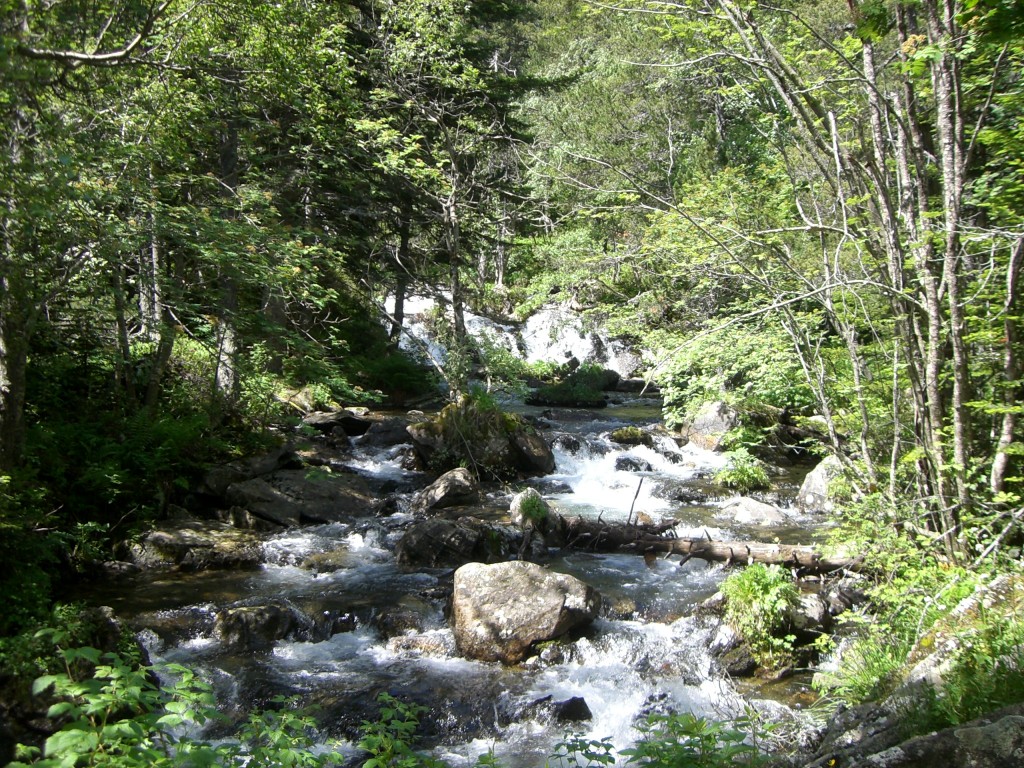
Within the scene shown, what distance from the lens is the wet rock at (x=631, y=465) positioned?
48.0 feet

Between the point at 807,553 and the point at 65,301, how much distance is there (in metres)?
9.57

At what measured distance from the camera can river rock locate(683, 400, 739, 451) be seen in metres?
16.4

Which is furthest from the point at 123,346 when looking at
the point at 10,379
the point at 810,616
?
the point at 810,616

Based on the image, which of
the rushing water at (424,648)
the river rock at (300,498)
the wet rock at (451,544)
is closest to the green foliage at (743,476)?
the rushing water at (424,648)

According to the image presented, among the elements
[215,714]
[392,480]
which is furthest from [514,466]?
[215,714]

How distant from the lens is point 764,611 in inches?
276

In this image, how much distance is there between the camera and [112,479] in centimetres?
912

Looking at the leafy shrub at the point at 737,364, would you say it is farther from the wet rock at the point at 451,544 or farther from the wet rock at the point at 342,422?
the wet rock at the point at 342,422

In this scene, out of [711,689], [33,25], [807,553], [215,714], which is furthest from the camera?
[807,553]

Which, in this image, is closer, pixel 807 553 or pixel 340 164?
pixel 807 553

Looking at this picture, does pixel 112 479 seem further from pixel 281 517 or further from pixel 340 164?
pixel 340 164

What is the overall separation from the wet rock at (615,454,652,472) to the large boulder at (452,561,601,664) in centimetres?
693

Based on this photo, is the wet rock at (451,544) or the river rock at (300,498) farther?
the river rock at (300,498)

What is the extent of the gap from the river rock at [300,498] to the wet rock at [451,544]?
165 centimetres
